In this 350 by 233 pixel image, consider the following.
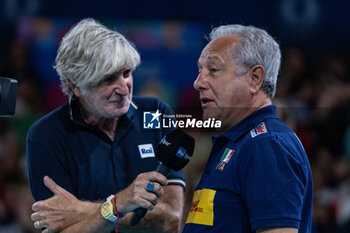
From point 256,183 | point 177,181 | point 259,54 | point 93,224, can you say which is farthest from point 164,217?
point 259,54

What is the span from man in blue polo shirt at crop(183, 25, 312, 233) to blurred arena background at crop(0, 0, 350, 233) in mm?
2111

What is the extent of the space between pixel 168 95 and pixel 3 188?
6.08ft

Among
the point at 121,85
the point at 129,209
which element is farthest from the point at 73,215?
the point at 121,85

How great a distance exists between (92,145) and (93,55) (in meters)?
0.40

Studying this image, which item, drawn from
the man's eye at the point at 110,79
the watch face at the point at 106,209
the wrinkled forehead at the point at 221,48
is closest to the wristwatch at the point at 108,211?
the watch face at the point at 106,209

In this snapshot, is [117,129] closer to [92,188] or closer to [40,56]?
[92,188]

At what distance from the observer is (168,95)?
486 cm

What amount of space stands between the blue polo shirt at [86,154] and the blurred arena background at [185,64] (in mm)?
1905

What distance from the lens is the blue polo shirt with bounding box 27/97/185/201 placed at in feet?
7.26

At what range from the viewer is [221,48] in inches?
79.2

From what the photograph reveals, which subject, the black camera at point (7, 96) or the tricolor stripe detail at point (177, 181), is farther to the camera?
the tricolor stripe detail at point (177, 181)

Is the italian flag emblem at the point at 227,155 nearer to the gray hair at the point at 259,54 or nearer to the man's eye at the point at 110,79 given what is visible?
the gray hair at the point at 259,54

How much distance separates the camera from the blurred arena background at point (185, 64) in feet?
14.7

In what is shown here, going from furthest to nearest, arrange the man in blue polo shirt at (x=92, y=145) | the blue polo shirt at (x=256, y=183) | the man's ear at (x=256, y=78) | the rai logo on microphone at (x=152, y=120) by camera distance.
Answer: the rai logo on microphone at (x=152, y=120), the man in blue polo shirt at (x=92, y=145), the man's ear at (x=256, y=78), the blue polo shirt at (x=256, y=183)
